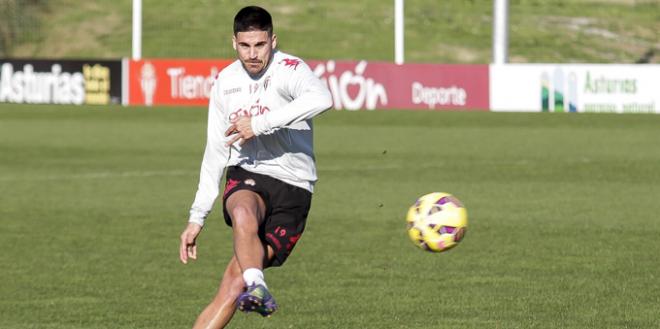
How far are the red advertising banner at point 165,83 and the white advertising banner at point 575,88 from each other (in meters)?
7.38

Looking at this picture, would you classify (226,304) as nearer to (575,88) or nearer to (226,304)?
(226,304)

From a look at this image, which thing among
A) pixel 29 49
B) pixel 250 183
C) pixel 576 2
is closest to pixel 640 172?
pixel 250 183

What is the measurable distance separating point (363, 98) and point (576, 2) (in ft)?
65.1

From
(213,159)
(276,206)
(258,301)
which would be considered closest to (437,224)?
(276,206)

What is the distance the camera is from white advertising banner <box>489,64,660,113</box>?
3384 cm

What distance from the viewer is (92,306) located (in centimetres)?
1042

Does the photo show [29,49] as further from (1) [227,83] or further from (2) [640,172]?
(1) [227,83]

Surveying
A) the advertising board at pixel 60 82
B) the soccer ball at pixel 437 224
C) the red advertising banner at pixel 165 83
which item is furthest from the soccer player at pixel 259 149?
the advertising board at pixel 60 82

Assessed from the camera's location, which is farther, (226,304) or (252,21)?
(226,304)

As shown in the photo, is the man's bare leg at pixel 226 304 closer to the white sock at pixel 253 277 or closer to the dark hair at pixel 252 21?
the white sock at pixel 253 277

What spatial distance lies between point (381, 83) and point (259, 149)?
94.4 feet

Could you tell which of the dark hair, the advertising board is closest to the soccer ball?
the dark hair

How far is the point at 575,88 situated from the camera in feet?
114

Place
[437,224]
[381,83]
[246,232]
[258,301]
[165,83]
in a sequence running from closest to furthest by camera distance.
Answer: [258,301] → [246,232] → [437,224] → [381,83] → [165,83]
